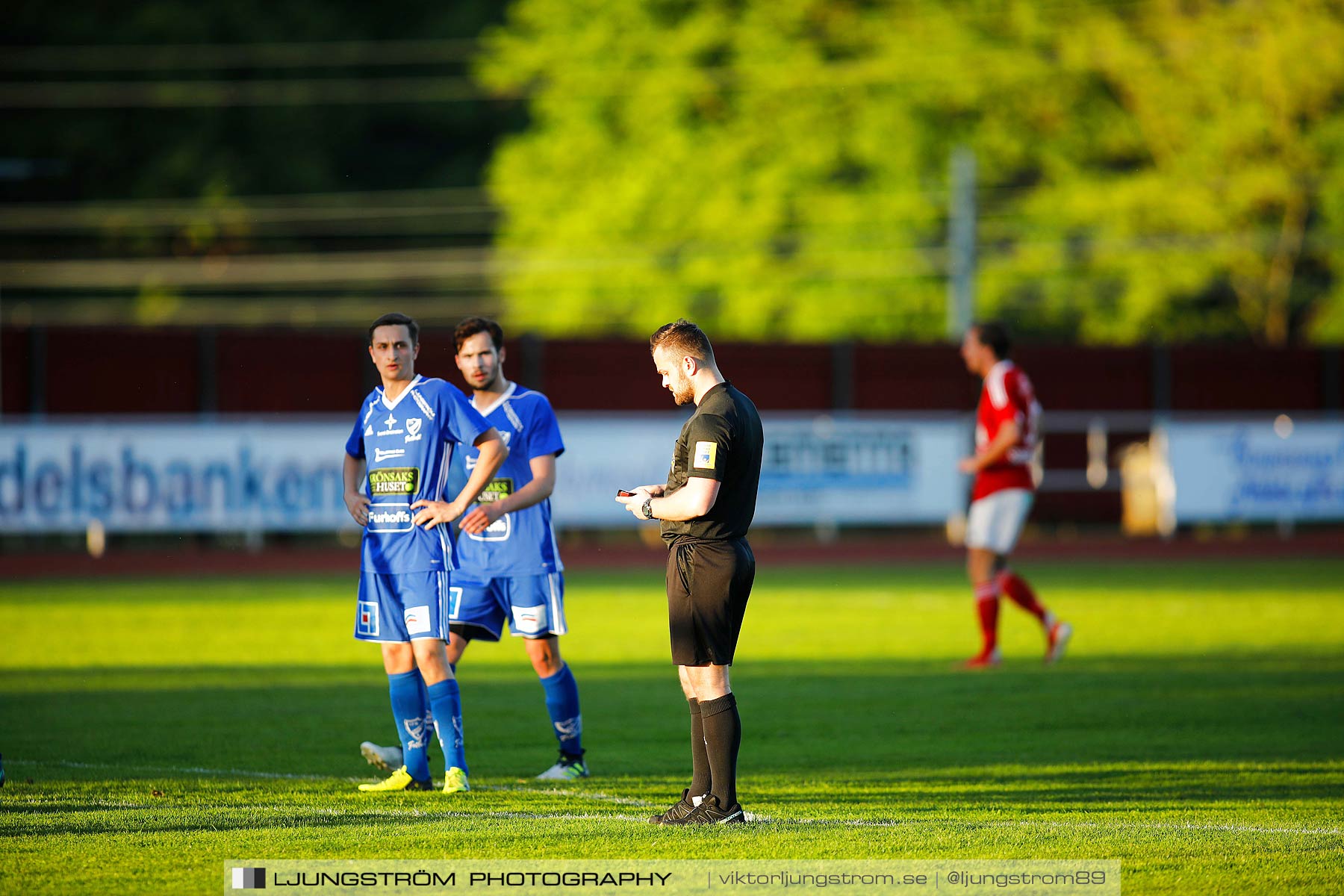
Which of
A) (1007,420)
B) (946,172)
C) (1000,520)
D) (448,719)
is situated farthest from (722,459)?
(946,172)

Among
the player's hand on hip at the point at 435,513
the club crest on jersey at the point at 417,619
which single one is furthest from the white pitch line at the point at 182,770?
the player's hand on hip at the point at 435,513

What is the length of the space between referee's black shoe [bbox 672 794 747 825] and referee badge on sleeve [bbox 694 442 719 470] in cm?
133

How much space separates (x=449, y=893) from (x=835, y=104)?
38.2 m

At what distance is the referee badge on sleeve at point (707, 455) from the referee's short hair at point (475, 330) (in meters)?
1.99

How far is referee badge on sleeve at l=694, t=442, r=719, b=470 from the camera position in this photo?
6.53m

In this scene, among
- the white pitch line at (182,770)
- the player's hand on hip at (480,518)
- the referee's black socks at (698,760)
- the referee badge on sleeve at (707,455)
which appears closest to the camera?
the referee badge on sleeve at (707,455)

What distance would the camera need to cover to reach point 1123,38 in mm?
41375

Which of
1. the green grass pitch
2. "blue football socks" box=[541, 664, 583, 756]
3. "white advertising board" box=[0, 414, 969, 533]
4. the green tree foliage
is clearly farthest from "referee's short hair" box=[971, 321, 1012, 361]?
the green tree foliage

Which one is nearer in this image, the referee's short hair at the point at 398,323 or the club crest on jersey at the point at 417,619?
the club crest on jersey at the point at 417,619

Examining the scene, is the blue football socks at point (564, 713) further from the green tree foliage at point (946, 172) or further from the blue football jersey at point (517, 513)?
the green tree foliage at point (946, 172)

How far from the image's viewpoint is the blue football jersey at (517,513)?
8.27 metres

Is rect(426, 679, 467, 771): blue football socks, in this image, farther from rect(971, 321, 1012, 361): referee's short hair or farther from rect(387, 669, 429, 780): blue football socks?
rect(971, 321, 1012, 361): referee's short hair

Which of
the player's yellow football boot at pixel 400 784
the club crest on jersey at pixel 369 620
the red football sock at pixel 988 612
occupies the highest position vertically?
the club crest on jersey at pixel 369 620

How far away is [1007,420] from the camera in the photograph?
475 inches
